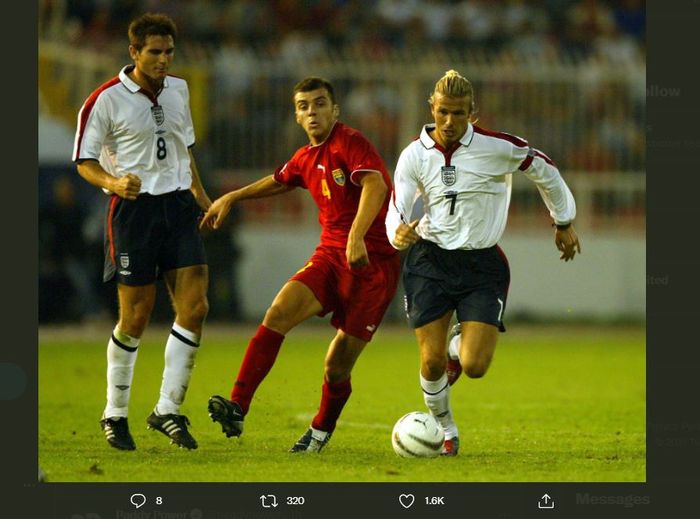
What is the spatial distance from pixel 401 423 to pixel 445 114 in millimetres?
1838

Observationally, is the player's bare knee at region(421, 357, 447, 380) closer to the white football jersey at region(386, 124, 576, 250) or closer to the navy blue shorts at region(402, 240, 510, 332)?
the navy blue shorts at region(402, 240, 510, 332)

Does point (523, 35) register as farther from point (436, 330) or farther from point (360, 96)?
point (436, 330)

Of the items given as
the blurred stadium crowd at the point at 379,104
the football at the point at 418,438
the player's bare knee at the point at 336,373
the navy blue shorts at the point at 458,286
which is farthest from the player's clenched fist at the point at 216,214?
the blurred stadium crowd at the point at 379,104

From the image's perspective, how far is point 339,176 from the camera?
7977 millimetres

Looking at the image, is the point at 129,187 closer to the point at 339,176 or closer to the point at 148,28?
the point at 148,28

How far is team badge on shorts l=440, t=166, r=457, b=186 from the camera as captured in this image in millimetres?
7797

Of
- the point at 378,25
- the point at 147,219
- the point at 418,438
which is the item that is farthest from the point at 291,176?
the point at 378,25

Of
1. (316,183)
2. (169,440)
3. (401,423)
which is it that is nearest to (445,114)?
(316,183)

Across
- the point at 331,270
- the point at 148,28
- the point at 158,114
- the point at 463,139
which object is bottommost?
the point at 331,270

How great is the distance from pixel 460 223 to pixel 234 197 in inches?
55.8

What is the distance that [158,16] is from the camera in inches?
315

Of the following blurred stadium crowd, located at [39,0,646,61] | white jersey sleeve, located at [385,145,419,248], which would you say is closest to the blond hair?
white jersey sleeve, located at [385,145,419,248]
